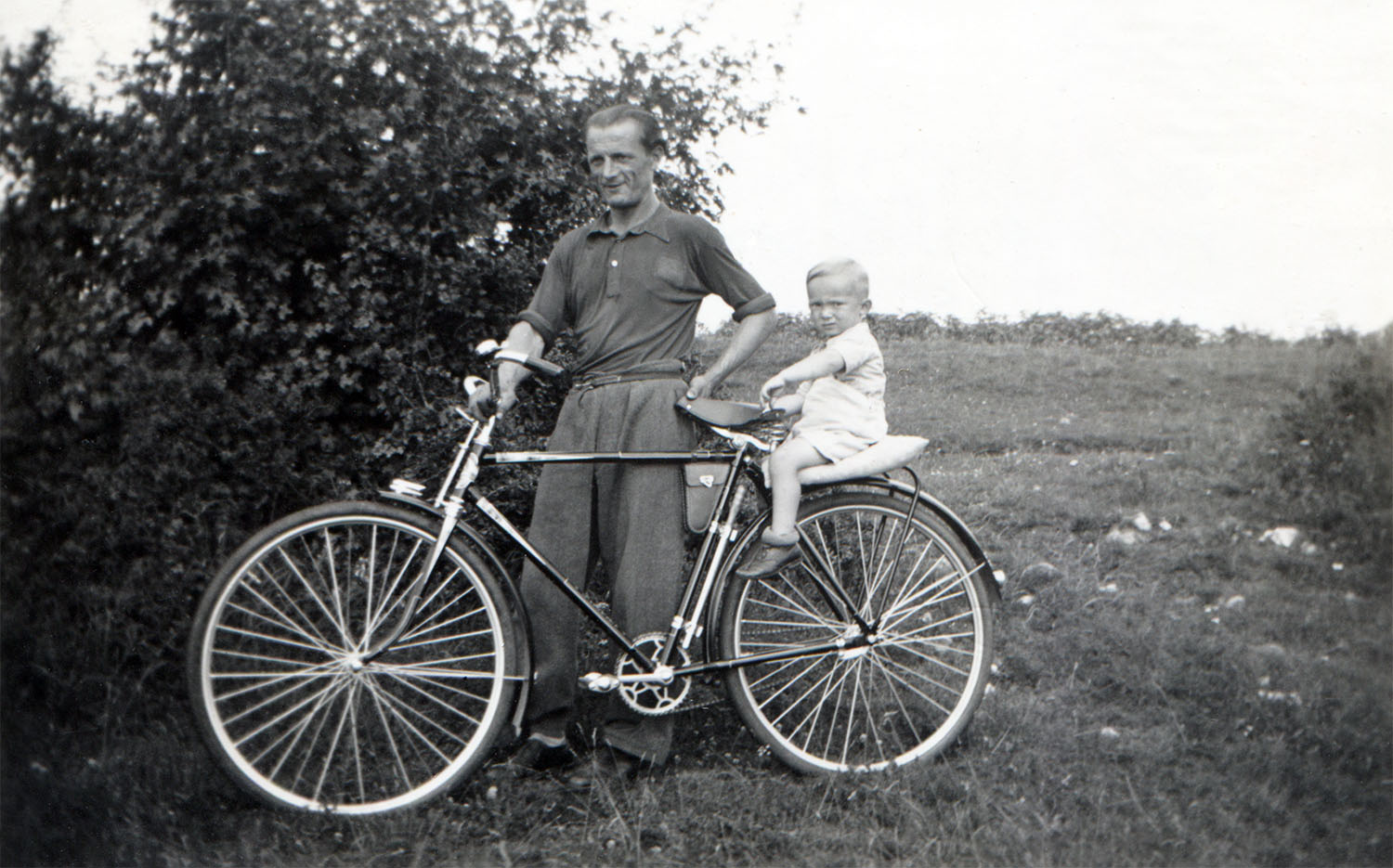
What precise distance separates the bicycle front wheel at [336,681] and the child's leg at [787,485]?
0.84 m

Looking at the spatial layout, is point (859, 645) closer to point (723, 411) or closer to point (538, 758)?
point (723, 411)

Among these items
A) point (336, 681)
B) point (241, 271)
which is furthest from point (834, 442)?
point (241, 271)

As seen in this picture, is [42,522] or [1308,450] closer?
[42,522]

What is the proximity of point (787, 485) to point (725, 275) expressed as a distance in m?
0.69

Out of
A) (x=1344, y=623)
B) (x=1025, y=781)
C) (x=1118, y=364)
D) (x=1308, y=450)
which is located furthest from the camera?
Result: (x=1118, y=364)

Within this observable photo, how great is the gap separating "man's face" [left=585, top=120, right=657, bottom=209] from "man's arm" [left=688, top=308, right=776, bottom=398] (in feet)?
1.71

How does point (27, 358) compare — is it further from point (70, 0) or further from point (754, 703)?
point (754, 703)

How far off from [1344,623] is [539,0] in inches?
153

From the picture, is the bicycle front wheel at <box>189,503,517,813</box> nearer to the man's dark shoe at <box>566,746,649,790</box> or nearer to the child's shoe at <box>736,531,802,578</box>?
the man's dark shoe at <box>566,746,649,790</box>

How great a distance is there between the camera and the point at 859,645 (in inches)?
130

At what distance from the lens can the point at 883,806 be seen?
9.89ft

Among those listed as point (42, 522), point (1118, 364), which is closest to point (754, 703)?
point (42, 522)

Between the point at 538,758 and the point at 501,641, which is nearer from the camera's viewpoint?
the point at 501,641

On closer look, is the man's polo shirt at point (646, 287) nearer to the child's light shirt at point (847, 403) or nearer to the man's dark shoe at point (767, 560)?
the child's light shirt at point (847, 403)
